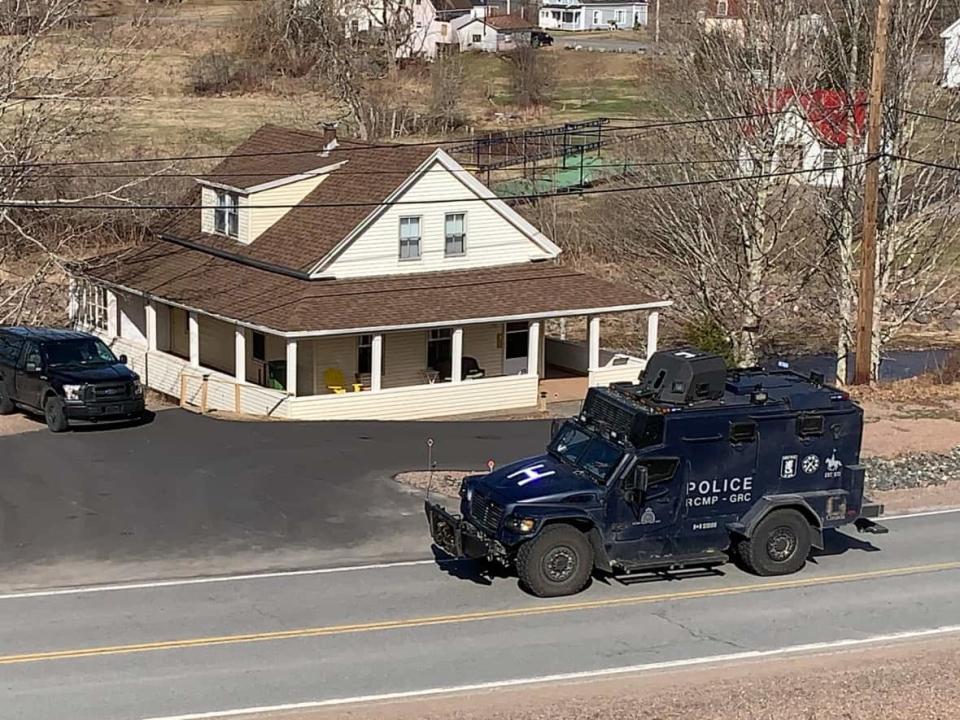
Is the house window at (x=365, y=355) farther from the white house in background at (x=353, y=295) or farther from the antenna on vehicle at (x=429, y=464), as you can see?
the antenna on vehicle at (x=429, y=464)

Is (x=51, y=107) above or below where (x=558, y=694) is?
above

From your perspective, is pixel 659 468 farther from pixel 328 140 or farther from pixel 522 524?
pixel 328 140

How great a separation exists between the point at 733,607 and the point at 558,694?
3635 millimetres

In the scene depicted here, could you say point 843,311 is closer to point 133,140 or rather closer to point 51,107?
point 51,107

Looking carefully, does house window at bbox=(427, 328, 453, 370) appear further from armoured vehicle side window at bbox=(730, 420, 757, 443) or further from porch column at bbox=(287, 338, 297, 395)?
armoured vehicle side window at bbox=(730, 420, 757, 443)

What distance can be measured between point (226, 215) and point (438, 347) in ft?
20.8

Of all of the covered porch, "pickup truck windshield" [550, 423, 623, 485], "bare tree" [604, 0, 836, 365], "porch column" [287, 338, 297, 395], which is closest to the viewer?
"pickup truck windshield" [550, 423, 623, 485]

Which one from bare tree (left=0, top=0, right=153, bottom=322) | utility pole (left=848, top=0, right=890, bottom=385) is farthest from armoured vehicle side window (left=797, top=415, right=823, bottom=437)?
bare tree (left=0, top=0, right=153, bottom=322)

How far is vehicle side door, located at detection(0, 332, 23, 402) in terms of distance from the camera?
2881 cm

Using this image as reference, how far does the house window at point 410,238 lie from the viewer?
33906mm

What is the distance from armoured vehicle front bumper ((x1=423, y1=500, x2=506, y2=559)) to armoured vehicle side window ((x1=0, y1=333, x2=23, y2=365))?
13.9 meters

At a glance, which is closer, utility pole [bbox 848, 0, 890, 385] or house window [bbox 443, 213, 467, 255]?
utility pole [bbox 848, 0, 890, 385]

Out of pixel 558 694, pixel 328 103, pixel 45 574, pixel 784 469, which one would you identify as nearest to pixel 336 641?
pixel 558 694

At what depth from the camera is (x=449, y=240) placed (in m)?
34.7
